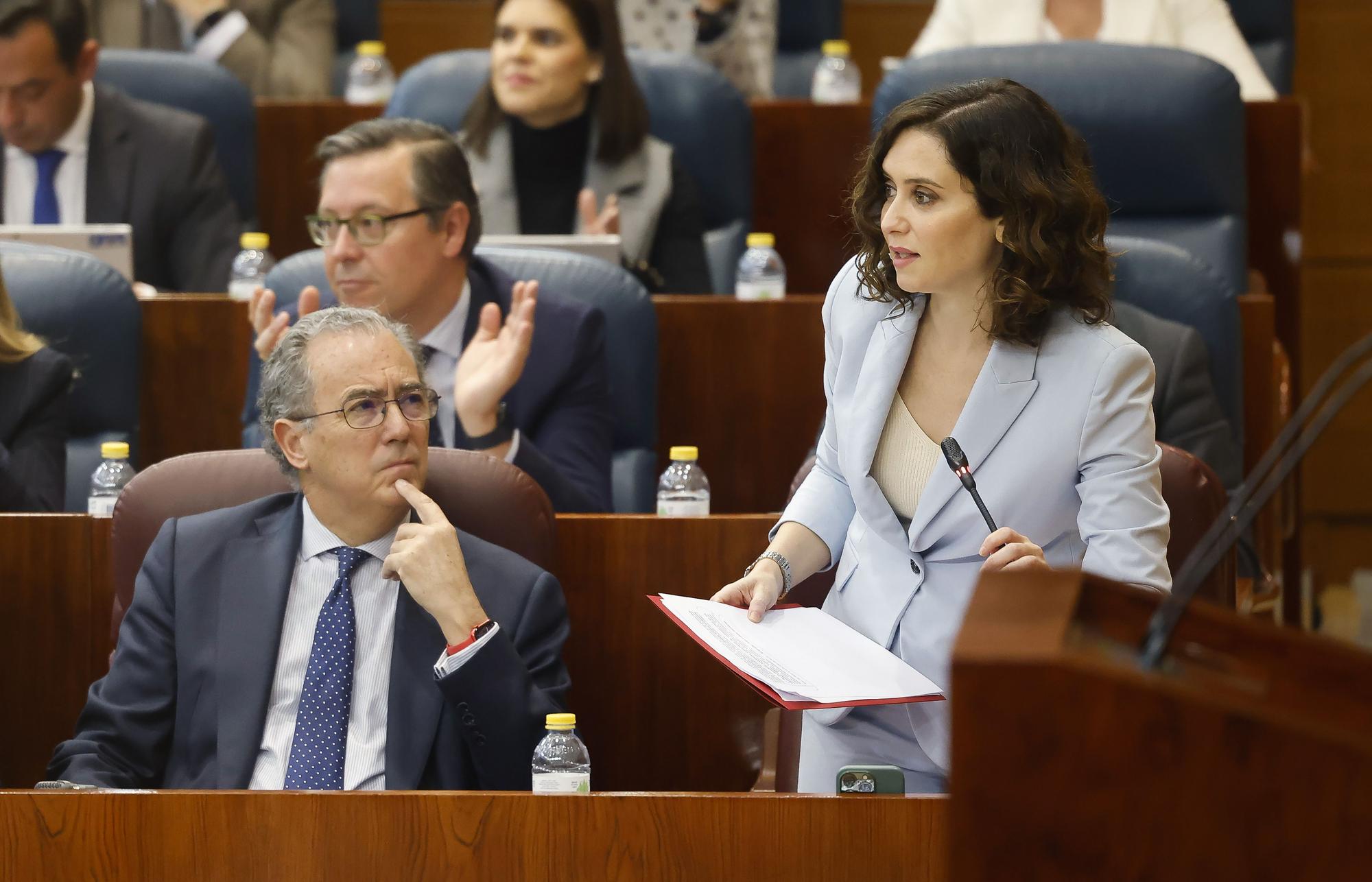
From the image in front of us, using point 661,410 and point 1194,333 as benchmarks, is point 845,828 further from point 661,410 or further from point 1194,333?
point 661,410

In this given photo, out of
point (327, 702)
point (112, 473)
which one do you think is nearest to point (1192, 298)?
point (327, 702)

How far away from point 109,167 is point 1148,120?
167 centimetres

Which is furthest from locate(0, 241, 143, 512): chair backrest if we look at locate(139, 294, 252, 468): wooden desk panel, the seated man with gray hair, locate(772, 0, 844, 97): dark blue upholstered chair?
locate(772, 0, 844, 97): dark blue upholstered chair

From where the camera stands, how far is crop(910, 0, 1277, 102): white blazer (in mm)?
3225

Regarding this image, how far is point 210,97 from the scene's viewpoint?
10.1 feet

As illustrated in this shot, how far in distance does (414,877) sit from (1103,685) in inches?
25.0

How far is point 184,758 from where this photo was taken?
1.58m

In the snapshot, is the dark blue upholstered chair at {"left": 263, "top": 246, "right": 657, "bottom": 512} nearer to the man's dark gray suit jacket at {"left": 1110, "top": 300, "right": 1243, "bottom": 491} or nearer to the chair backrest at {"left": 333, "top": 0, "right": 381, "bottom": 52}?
the man's dark gray suit jacket at {"left": 1110, "top": 300, "right": 1243, "bottom": 491}

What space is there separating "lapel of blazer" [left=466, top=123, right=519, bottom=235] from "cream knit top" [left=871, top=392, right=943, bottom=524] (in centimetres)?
143

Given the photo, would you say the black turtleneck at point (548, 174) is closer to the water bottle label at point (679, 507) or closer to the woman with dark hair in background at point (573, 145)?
the woman with dark hair in background at point (573, 145)

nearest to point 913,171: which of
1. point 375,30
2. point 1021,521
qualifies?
point 1021,521

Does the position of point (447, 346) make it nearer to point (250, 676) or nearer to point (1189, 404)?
point (250, 676)

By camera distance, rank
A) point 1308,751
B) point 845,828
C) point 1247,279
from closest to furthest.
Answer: point 1308,751
point 845,828
point 1247,279

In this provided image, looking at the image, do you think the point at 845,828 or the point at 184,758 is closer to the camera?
the point at 845,828
